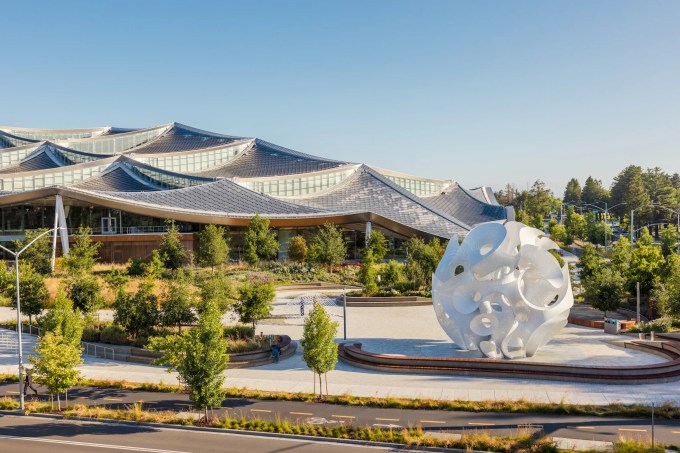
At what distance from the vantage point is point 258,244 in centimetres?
5216

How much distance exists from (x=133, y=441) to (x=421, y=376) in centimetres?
1096

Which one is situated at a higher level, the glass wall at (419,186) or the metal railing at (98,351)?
the glass wall at (419,186)

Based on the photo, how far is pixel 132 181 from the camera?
6662 cm

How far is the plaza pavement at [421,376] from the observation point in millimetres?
20266

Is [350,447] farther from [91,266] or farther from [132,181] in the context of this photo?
[132,181]

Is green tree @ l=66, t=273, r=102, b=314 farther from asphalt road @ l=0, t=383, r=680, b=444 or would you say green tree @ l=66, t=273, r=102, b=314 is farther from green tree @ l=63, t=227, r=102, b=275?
green tree @ l=63, t=227, r=102, b=275

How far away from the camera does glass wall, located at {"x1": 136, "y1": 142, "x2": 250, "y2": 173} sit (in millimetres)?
74881

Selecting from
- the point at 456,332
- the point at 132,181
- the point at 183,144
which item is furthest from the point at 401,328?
the point at 183,144

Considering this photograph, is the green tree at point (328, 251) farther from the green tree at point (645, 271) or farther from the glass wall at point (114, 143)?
the glass wall at point (114, 143)

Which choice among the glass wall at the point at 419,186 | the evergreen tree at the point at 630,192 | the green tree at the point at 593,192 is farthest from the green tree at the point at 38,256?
the green tree at the point at 593,192

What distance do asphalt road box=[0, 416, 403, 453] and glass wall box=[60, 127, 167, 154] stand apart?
236ft

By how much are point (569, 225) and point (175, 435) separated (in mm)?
83660

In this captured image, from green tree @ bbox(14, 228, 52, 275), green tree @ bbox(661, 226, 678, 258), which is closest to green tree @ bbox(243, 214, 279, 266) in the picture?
green tree @ bbox(14, 228, 52, 275)

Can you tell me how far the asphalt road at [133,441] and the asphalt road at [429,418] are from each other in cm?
170
